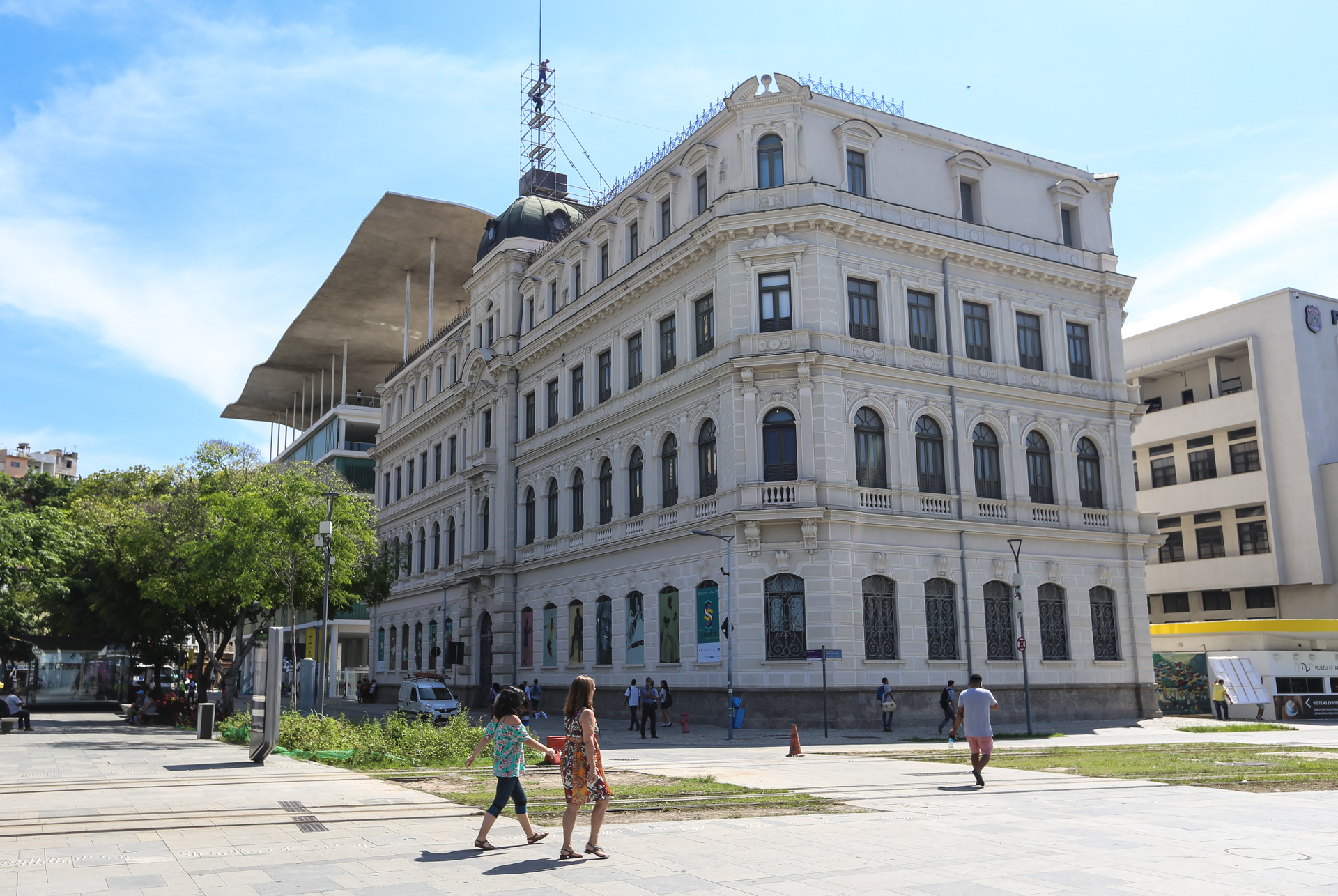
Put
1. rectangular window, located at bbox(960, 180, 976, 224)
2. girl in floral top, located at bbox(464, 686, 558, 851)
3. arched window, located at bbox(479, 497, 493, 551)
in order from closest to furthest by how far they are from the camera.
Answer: girl in floral top, located at bbox(464, 686, 558, 851) < rectangular window, located at bbox(960, 180, 976, 224) < arched window, located at bbox(479, 497, 493, 551)

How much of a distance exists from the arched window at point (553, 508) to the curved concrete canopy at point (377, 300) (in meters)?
21.8

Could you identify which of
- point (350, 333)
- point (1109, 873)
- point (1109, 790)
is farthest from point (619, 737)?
point (350, 333)

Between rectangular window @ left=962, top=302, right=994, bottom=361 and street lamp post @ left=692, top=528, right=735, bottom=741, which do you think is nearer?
street lamp post @ left=692, top=528, right=735, bottom=741

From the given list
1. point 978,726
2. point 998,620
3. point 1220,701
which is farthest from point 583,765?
point 1220,701

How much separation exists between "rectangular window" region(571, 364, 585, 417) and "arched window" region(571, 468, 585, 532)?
2738 mm

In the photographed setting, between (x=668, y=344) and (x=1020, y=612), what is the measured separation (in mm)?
15900

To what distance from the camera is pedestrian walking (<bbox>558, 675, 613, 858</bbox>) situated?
37.1ft

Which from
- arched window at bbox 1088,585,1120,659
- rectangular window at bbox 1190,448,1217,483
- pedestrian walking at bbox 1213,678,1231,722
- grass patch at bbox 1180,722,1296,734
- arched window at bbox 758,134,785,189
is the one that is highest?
arched window at bbox 758,134,785,189

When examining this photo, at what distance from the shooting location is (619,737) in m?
32.3

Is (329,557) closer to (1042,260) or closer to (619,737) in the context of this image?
(619,737)

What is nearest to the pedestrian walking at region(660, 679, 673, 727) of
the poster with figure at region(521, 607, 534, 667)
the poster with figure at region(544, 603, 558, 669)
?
the poster with figure at region(544, 603, 558, 669)

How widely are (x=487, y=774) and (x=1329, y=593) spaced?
5357 centimetres

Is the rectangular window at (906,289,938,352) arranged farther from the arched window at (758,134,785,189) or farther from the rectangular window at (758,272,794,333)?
the arched window at (758,134,785,189)

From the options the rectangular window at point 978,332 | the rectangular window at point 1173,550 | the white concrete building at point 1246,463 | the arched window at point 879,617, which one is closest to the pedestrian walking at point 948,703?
the arched window at point 879,617
